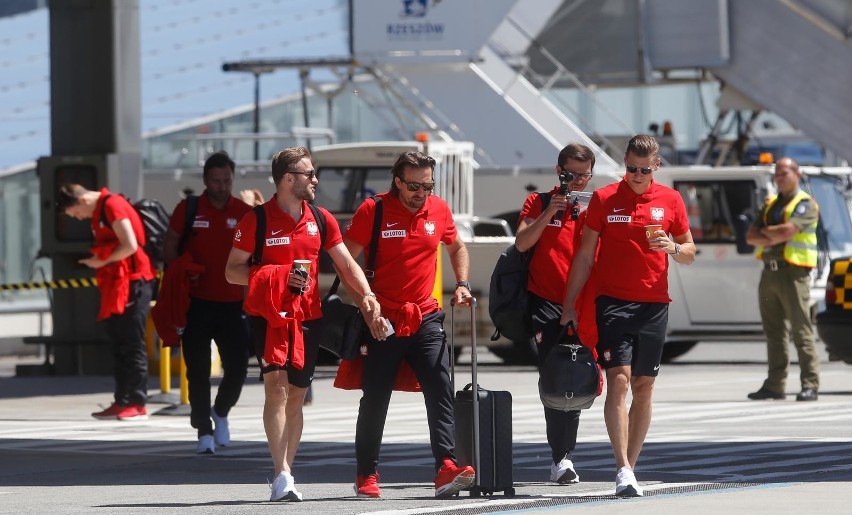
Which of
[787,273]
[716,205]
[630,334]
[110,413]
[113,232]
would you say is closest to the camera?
[630,334]

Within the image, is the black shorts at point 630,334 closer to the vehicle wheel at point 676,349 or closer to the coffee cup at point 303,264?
the coffee cup at point 303,264

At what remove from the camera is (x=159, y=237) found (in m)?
15.8

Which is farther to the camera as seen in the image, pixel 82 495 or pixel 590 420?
pixel 590 420

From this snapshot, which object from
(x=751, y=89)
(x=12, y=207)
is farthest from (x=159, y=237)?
(x=12, y=207)

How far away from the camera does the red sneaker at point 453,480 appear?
998cm

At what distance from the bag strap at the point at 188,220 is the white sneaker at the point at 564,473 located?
3514 mm

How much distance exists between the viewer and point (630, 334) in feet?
33.2

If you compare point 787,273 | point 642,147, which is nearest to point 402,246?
point 642,147

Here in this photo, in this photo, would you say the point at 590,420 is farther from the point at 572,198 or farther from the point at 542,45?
the point at 542,45

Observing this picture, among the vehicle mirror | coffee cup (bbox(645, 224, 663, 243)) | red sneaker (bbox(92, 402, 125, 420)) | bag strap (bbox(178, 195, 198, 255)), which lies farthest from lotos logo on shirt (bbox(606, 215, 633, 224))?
the vehicle mirror

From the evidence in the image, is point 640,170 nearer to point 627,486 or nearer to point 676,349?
point 627,486

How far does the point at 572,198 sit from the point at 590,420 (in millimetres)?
4647

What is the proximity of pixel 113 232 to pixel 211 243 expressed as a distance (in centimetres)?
237

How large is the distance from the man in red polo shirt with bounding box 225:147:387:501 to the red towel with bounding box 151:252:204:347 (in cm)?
269
